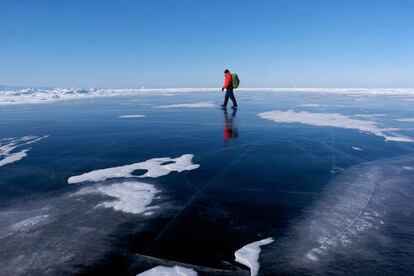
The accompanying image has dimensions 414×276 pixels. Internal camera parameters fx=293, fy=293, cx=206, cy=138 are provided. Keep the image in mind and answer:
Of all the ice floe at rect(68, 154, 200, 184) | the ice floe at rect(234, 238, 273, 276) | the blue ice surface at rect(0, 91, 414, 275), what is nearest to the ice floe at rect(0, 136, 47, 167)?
the blue ice surface at rect(0, 91, 414, 275)

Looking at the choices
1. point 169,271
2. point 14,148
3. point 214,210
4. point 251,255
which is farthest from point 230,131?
point 169,271

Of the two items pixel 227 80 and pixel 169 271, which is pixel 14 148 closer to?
pixel 169 271

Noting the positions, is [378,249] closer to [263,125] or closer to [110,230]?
[110,230]

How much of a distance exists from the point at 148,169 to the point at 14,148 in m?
4.38

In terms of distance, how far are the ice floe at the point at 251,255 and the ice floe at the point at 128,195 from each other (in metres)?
1.36

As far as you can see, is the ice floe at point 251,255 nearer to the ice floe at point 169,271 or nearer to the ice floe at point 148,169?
the ice floe at point 169,271

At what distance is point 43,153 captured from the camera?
6.84 m

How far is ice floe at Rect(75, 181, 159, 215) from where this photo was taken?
12.4 feet

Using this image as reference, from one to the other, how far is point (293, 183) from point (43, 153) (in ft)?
18.5

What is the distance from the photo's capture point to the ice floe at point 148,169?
197 inches

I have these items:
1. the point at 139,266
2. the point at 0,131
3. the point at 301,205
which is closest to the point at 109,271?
the point at 139,266

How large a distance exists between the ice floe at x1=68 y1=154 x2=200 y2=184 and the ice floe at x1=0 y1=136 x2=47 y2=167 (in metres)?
2.31

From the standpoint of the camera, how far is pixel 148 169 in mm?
5430

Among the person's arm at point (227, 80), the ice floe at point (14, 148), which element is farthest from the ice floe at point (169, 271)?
the person's arm at point (227, 80)
